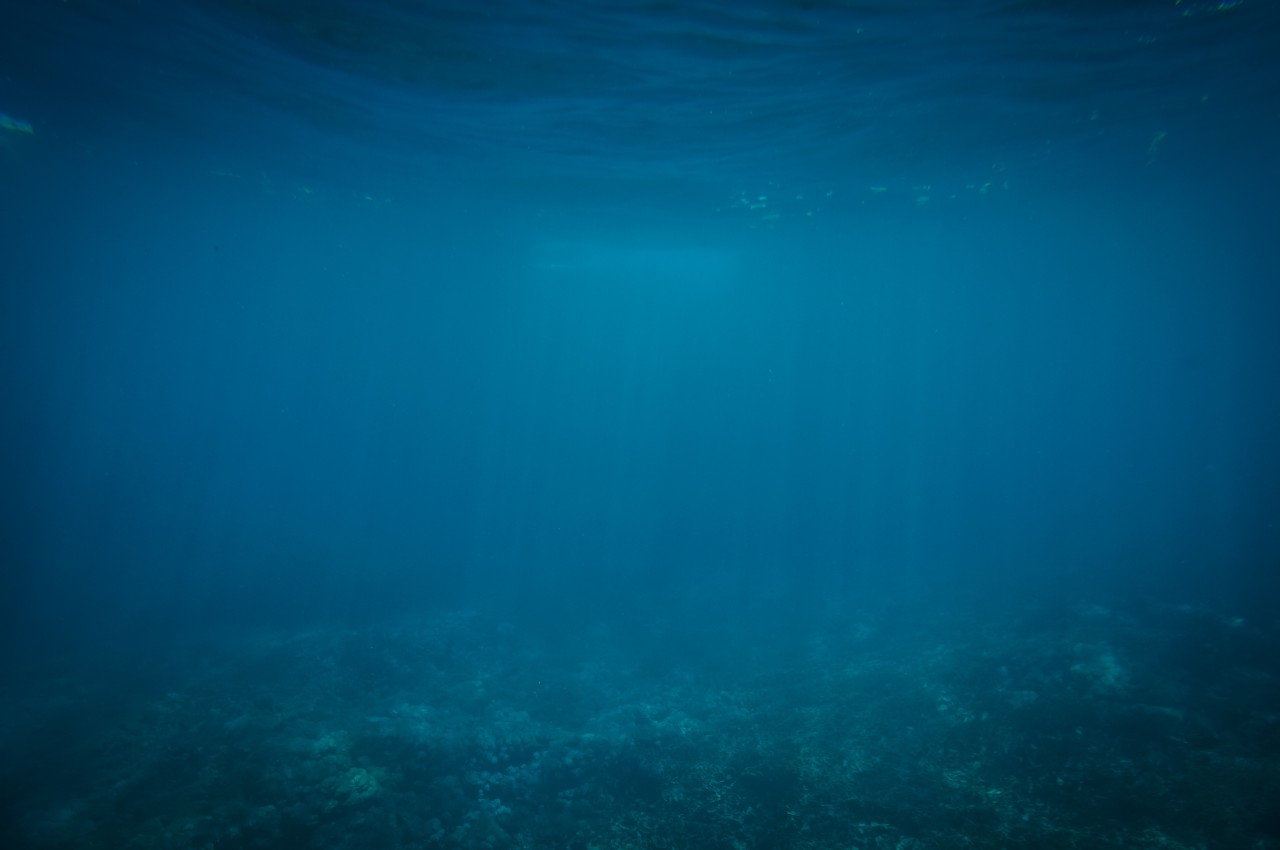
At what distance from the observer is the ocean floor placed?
360 inches

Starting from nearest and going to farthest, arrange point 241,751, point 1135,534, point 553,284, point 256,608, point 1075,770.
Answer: point 1075,770
point 241,751
point 256,608
point 1135,534
point 553,284

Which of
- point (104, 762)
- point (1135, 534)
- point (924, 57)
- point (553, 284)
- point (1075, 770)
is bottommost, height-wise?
point (104, 762)

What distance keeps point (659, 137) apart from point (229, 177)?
2198cm

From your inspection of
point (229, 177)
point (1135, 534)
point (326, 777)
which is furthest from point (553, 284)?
point (326, 777)

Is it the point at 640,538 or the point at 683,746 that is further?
the point at 640,538

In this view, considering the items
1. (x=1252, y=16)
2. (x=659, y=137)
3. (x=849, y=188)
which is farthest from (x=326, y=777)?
(x=849, y=188)

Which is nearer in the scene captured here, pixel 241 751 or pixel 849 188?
pixel 241 751

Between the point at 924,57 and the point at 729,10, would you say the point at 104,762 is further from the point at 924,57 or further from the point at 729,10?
the point at 924,57

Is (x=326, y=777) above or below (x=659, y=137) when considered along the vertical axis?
below

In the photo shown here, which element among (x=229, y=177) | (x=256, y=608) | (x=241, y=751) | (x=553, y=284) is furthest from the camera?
(x=553, y=284)

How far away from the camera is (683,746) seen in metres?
12.5

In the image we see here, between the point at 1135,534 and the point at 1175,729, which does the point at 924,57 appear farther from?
the point at 1135,534

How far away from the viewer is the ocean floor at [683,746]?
9.14 metres

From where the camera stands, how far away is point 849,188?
23875 millimetres
